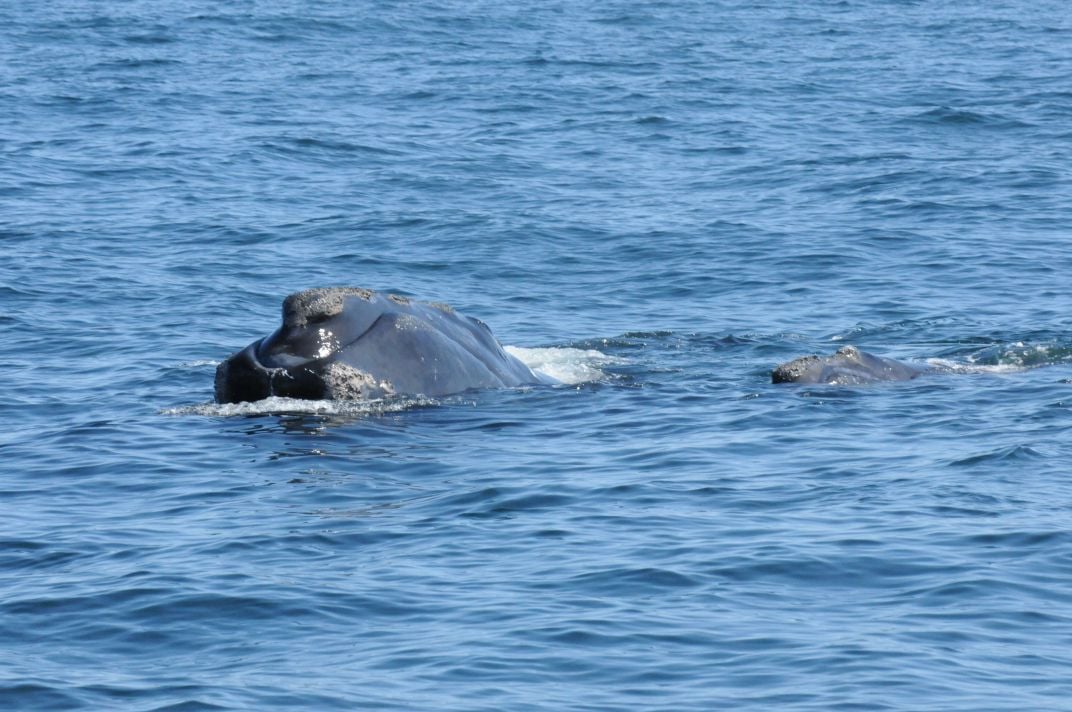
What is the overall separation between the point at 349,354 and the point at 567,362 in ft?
13.2

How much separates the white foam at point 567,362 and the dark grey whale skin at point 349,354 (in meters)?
1.88

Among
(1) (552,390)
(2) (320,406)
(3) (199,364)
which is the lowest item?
(3) (199,364)

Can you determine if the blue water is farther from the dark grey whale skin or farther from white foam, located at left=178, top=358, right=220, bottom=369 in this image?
the dark grey whale skin

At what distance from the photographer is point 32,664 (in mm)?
10820

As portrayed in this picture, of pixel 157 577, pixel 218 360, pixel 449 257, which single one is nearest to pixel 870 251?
pixel 449 257

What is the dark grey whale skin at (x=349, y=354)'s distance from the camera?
16281 millimetres

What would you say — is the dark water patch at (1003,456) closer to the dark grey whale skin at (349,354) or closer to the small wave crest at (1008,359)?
the small wave crest at (1008,359)

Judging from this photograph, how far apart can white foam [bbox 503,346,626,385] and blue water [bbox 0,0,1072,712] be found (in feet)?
0.29

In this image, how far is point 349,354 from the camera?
644 inches

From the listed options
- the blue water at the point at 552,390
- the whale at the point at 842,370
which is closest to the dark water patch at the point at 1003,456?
the blue water at the point at 552,390

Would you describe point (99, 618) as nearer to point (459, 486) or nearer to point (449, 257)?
point (459, 486)

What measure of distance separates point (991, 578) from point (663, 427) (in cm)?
517

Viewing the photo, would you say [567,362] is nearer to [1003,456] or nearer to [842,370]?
[842,370]

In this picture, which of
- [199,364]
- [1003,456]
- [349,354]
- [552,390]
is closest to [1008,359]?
[1003,456]
